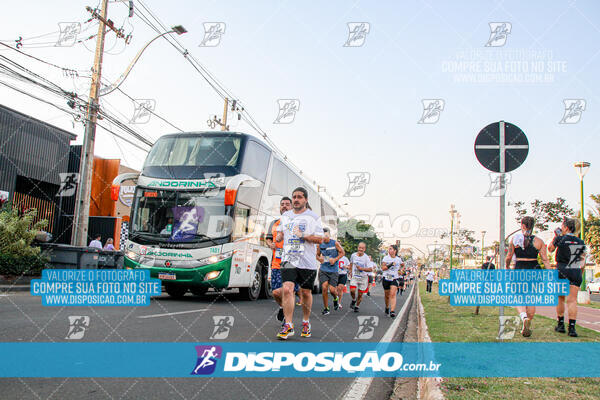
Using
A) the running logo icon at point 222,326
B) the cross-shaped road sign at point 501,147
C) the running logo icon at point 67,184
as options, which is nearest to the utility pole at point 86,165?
the running logo icon at point 222,326

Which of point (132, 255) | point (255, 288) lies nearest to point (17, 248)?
point (132, 255)

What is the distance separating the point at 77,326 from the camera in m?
5.91

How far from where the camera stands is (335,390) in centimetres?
388

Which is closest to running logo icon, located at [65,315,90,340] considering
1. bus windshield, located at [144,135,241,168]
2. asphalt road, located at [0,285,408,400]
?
asphalt road, located at [0,285,408,400]

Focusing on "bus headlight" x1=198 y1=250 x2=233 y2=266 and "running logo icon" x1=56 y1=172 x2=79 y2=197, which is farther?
"running logo icon" x1=56 y1=172 x2=79 y2=197

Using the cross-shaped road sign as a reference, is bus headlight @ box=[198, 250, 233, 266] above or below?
below

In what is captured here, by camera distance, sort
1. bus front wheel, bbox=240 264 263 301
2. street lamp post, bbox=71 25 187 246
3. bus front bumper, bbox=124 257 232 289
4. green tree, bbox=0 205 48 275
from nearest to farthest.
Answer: bus front bumper, bbox=124 257 232 289, bus front wheel, bbox=240 264 263 301, green tree, bbox=0 205 48 275, street lamp post, bbox=71 25 187 246

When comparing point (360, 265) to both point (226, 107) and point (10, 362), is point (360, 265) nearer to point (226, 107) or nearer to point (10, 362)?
point (10, 362)

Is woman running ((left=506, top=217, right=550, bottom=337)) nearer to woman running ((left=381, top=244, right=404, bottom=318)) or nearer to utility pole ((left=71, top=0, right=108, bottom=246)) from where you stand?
woman running ((left=381, top=244, right=404, bottom=318))

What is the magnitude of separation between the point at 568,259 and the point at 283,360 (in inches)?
209

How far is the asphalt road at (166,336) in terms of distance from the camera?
344 centimetres

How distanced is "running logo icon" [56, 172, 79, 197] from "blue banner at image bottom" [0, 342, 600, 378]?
70.2 ft

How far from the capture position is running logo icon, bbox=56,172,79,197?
23.8 metres

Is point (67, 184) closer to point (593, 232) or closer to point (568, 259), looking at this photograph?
point (568, 259)
